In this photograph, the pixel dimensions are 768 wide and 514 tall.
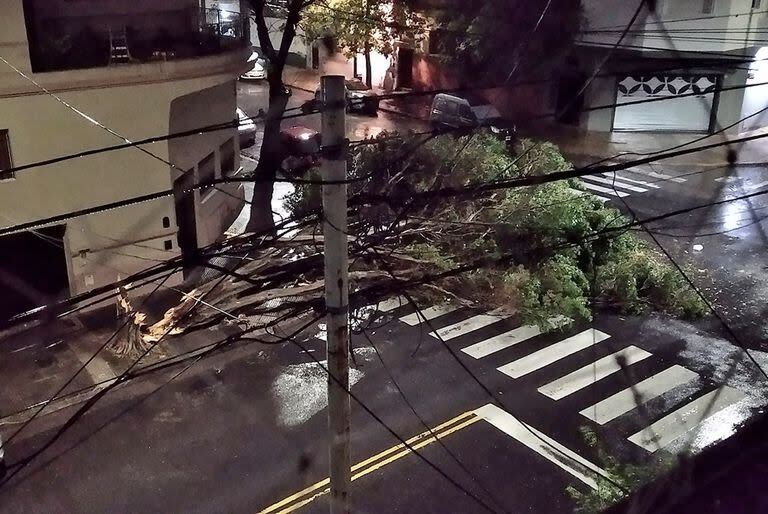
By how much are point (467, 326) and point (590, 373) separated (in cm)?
256

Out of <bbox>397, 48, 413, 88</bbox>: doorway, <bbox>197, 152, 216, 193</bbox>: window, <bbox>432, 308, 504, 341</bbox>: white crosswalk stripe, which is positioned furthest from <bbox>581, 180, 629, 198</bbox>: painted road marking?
<bbox>397, 48, 413, 88</bbox>: doorway

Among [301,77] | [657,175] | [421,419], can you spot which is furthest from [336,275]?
[301,77]

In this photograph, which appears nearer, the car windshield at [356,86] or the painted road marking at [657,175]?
the painted road marking at [657,175]

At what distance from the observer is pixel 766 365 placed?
41.5 feet

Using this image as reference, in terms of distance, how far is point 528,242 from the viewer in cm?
1418

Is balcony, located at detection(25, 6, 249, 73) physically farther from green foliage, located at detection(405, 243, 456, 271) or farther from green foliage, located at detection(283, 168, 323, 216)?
green foliage, located at detection(405, 243, 456, 271)

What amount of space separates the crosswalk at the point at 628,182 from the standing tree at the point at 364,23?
9.11 m

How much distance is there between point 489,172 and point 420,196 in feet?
33.6

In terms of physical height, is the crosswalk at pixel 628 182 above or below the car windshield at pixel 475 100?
below

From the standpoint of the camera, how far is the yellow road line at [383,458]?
9219mm

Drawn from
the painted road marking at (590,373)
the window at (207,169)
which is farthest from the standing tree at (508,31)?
the painted road marking at (590,373)

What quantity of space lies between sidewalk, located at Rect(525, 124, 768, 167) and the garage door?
1.33 ft

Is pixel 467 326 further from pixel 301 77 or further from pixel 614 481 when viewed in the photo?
pixel 301 77

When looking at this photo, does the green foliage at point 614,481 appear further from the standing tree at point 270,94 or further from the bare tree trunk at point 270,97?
the bare tree trunk at point 270,97
